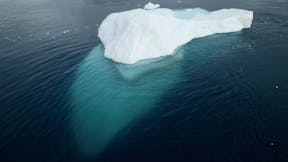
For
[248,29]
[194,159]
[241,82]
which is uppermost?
[248,29]

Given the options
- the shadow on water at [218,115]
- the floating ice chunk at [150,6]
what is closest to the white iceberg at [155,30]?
the shadow on water at [218,115]

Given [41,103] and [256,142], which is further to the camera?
[41,103]

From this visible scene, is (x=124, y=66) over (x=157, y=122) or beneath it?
over

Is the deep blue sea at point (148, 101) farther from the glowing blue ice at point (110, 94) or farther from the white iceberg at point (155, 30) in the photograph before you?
the white iceberg at point (155, 30)

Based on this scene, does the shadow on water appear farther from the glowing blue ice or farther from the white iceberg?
the white iceberg

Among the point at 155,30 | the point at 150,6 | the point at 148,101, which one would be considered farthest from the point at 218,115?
the point at 150,6

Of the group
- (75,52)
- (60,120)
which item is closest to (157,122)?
(60,120)

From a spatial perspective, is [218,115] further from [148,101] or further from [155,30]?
[155,30]

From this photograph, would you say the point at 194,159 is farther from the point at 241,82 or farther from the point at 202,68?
the point at 202,68
